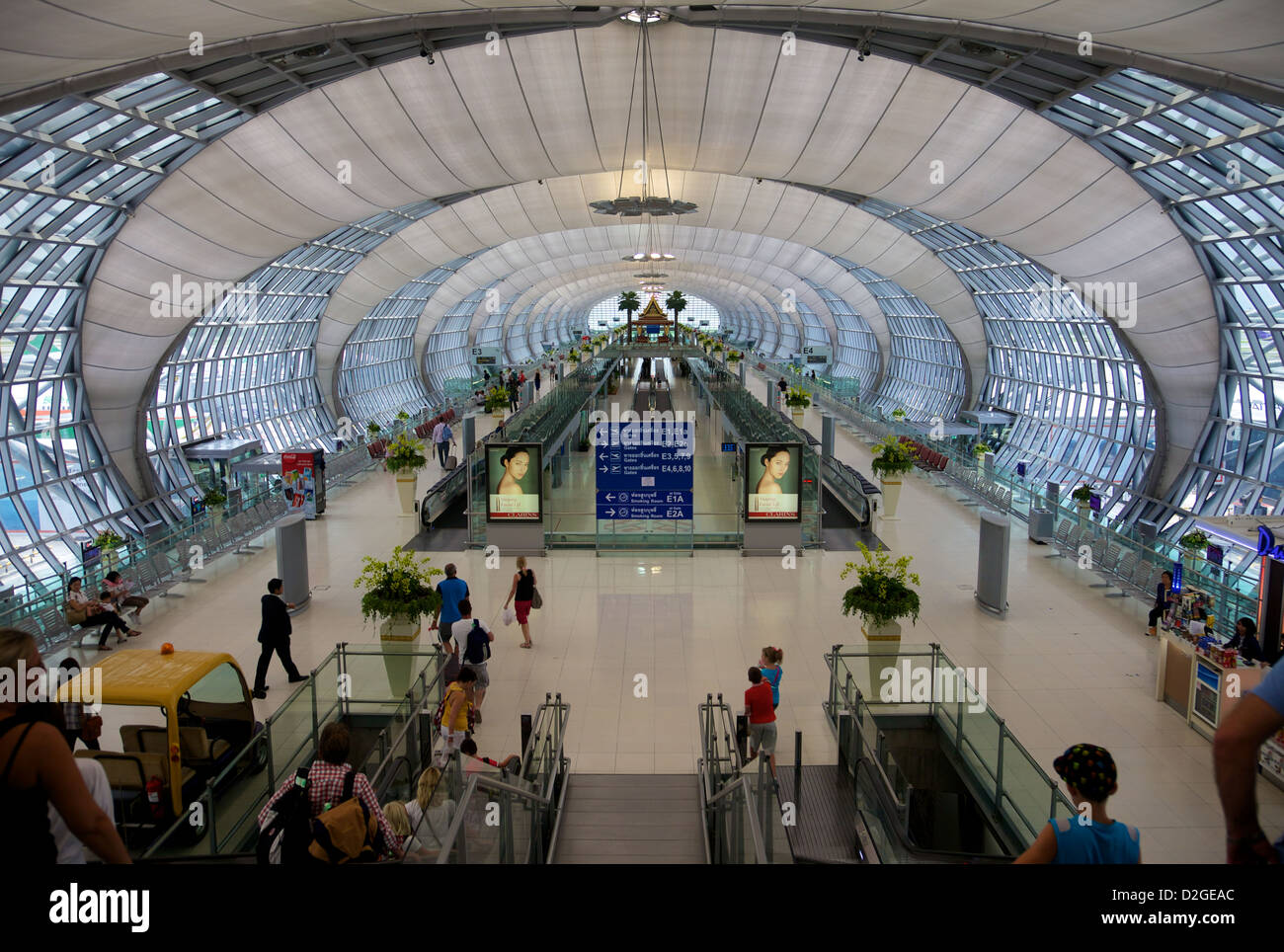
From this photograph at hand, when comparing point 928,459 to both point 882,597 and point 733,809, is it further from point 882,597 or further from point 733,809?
point 733,809

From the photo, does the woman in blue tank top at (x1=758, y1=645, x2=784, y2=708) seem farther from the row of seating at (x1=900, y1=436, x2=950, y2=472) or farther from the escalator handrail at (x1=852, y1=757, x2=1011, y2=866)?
the row of seating at (x1=900, y1=436, x2=950, y2=472)

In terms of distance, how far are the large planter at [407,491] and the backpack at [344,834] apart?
646 inches

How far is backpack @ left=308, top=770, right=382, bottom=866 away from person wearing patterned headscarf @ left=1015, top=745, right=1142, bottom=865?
9.67ft

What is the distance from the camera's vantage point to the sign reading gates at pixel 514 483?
56.0 ft

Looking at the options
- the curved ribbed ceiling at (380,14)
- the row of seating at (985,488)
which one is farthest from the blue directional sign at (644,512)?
the curved ribbed ceiling at (380,14)

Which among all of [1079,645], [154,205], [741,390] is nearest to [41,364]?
[154,205]

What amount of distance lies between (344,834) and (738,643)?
8.41 m

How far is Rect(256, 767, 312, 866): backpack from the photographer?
4.13 metres

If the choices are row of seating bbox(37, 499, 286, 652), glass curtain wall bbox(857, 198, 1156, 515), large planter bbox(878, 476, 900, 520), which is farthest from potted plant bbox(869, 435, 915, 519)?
glass curtain wall bbox(857, 198, 1156, 515)

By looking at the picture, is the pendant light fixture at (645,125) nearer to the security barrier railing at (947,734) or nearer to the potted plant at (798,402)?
the potted plant at (798,402)
